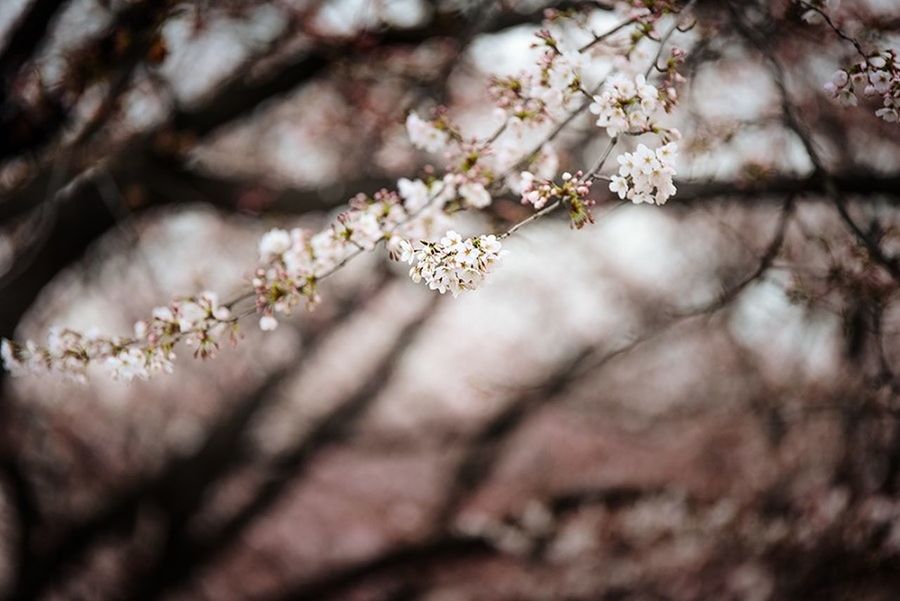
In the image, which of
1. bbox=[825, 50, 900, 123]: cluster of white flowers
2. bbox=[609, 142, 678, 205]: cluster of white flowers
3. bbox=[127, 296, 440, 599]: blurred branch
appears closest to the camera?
bbox=[609, 142, 678, 205]: cluster of white flowers

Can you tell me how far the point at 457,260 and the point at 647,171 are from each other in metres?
0.40

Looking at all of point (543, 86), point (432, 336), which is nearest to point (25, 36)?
point (543, 86)

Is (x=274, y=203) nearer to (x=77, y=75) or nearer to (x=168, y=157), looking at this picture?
(x=168, y=157)

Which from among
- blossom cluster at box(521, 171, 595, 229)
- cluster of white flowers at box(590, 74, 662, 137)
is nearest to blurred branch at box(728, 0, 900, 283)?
cluster of white flowers at box(590, 74, 662, 137)

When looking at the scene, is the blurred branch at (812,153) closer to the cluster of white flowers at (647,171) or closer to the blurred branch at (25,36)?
the cluster of white flowers at (647,171)

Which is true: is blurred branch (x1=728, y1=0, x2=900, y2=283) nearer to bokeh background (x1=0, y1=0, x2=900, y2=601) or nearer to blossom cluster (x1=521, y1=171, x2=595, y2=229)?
bokeh background (x1=0, y1=0, x2=900, y2=601)

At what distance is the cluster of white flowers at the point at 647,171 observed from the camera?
1.32m

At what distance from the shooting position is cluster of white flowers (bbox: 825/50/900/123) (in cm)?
144

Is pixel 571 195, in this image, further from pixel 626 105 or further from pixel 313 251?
pixel 313 251

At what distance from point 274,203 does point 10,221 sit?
1332mm

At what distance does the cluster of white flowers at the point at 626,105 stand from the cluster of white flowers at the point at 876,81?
455 millimetres

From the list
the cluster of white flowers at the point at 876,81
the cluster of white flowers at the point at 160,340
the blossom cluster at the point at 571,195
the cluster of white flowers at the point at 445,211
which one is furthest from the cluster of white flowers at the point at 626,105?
the cluster of white flowers at the point at 160,340

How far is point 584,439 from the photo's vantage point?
23.7ft

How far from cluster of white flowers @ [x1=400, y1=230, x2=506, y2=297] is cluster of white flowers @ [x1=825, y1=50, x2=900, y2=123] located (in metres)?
0.86
